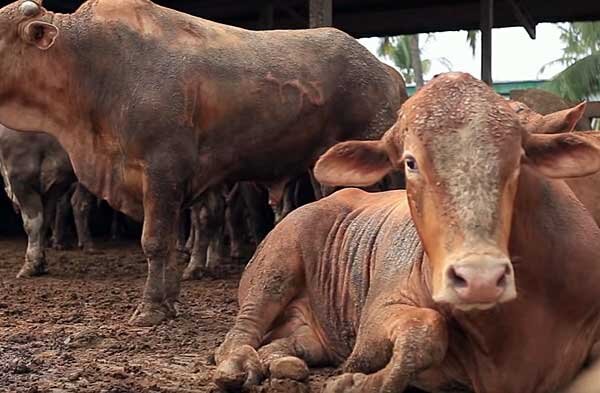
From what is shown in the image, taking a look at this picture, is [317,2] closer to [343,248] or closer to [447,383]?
[343,248]

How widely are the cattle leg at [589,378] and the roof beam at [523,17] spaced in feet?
29.1

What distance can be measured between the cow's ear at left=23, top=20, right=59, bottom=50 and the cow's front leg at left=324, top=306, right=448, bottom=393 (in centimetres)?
309

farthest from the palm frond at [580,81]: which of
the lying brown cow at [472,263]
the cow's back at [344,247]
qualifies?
the lying brown cow at [472,263]

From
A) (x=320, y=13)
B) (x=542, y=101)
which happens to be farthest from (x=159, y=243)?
(x=542, y=101)

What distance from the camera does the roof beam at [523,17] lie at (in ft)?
39.1

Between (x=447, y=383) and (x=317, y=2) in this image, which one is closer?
(x=447, y=383)

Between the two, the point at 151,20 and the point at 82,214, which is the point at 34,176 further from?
the point at 151,20

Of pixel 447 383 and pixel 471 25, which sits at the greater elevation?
pixel 471 25

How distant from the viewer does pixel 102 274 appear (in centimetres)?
890

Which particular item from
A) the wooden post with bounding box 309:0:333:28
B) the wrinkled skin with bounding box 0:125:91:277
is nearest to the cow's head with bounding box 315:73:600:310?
the wooden post with bounding box 309:0:333:28

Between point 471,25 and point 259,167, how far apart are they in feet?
26.5

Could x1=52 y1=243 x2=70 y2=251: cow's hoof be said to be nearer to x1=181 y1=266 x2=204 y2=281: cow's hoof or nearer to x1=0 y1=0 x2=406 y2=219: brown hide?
x1=181 y1=266 x2=204 y2=281: cow's hoof

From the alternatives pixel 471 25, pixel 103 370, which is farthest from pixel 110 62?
pixel 471 25

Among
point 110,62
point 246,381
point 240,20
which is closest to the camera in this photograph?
point 246,381
